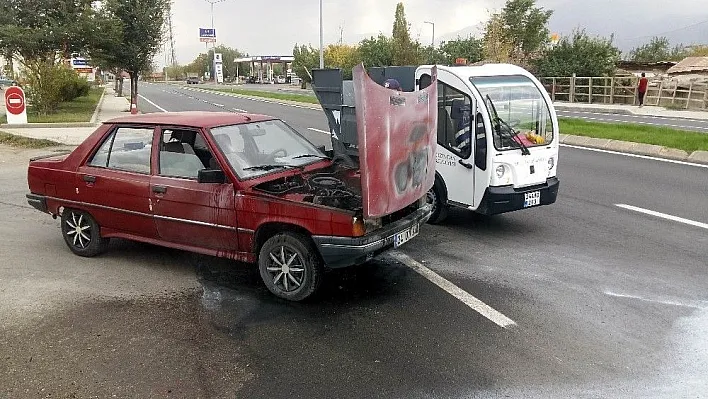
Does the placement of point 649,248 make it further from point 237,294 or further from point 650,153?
point 650,153

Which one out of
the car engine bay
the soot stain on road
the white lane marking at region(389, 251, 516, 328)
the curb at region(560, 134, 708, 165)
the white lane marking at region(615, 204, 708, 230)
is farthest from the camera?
the curb at region(560, 134, 708, 165)

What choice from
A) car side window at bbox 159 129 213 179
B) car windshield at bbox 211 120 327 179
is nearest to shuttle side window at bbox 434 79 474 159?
car windshield at bbox 211 120 327 179

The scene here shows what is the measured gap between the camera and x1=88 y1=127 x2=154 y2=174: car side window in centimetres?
585

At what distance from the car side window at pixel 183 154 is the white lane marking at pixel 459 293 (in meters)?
2.20

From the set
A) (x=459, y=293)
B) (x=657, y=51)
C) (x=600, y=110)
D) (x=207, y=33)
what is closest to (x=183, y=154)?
(x=459, y=293)

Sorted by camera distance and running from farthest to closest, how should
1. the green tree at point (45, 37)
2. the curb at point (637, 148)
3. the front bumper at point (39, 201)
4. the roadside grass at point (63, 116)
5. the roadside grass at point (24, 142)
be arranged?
the green tree at point (45, 37) < the roadside grass at point (63, 116) < the roadside grass at point (24, 142) < the curb at point (637, 148) < the front bumper at point (39, 201)

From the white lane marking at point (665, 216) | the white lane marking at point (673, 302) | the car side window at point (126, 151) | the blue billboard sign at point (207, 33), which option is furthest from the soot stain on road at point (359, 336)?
the blue billboard sign at point (207, 33)

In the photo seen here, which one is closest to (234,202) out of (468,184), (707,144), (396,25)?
(468,184)

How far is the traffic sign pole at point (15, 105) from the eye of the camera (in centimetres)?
1916

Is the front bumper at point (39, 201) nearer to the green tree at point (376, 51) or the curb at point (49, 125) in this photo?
the curb at point (49, 125)

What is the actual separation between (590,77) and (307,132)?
22.3 m

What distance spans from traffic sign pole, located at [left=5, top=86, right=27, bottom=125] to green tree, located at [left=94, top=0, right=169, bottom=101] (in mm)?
6400

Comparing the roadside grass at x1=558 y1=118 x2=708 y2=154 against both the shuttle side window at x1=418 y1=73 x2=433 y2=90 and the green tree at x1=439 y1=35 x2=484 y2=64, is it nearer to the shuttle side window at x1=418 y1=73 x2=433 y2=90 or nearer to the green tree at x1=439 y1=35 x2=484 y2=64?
the shuttle side window at x1=418 y1=73 x2=433 y2=90

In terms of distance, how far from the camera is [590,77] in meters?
34.6
